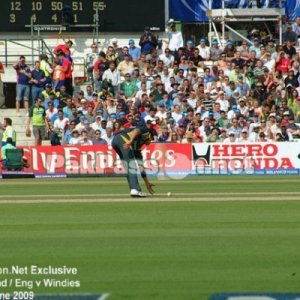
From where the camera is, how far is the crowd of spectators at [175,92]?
2905 centimetres

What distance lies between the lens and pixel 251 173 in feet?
93.0

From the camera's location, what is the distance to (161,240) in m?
13.9

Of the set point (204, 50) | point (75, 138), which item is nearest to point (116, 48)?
point (204, 50)

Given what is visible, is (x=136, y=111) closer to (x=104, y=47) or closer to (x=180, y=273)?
(x=104, y=47)

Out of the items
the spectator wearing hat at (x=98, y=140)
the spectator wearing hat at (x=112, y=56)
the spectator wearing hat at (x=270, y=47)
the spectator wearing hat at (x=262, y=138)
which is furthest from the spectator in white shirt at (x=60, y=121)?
the spectator wearing hat at (x=270, y=47)

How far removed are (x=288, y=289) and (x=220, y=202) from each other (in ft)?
26.0

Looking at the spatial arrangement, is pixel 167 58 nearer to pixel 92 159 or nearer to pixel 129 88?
pixel 129 88

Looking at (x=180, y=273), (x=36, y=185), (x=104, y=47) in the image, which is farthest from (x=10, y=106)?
(x=180, y=273)

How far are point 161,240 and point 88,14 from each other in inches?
833

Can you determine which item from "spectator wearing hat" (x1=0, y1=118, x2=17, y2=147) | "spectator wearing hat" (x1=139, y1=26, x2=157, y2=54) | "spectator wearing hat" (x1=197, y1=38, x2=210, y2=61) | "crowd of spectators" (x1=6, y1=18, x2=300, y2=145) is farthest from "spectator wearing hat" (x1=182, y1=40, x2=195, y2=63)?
"spectator wearing hat" (x1=0, y1=118, x2=17, y2=147)

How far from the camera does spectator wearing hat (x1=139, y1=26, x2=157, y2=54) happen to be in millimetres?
32188

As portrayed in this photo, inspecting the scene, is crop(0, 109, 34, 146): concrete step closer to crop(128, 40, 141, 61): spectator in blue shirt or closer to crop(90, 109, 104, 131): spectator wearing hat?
crop(90, 109, 104, 131): spectator wearing hat

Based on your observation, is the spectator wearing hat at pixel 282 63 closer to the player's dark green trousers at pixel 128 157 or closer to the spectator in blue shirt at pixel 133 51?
the spectator in blue shirt at pixel 133 51

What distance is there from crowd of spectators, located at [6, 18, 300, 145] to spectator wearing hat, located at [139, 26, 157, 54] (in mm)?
28
